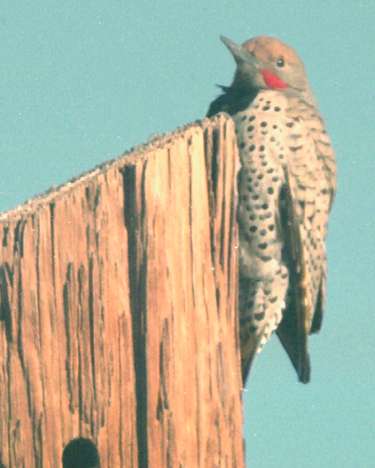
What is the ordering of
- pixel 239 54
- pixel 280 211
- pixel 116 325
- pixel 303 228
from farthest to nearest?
pixel 239 54 → pixel 303 228 → pixel 280 211 → pixel 116 325

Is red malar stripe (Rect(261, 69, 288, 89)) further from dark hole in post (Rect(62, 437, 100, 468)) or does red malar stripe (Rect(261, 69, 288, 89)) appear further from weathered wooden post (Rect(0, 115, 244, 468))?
dark hole in post (Rect(62, 437, 100, 468))

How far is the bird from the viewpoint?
4.25m

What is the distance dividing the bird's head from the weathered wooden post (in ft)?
5.92

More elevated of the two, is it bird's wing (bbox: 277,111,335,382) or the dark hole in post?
bird's wing (bbox: 277,111,335,382)

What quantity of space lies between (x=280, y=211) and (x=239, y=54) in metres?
0.86

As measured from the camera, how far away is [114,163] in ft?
10.1

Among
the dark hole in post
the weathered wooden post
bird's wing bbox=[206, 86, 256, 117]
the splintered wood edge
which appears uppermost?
bird's wing bbox=[206, 86, 256, 117]

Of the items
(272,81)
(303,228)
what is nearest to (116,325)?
(303,228)

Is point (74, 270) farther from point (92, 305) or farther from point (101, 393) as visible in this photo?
point (101, 393)

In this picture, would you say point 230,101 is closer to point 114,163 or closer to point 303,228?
point 303,228

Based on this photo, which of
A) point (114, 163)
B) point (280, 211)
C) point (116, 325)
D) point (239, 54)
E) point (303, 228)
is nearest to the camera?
point (116, 325)

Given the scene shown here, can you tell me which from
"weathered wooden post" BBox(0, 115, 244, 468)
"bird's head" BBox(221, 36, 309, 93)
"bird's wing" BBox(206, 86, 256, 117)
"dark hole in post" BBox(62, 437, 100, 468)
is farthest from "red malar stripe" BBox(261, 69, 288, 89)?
"dark hole in post" BBox(62, 437, 100, 468)

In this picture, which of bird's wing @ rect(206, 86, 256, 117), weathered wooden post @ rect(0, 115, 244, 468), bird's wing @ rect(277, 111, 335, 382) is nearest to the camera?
weathered wooden post @ rect(0, 115, 244, 468)

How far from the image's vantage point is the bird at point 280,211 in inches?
167
